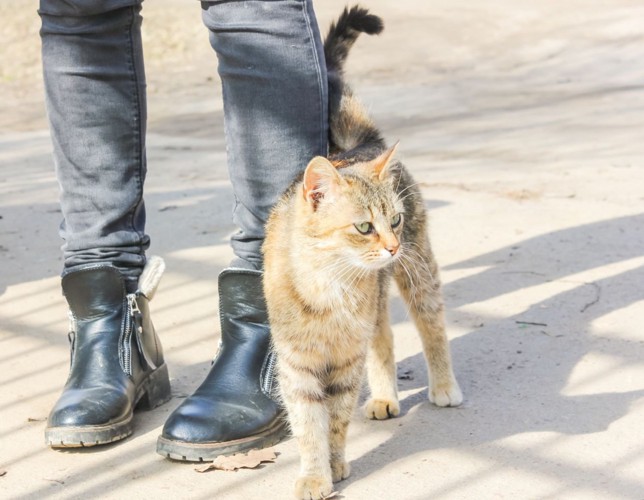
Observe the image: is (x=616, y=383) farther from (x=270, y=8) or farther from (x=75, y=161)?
(x=75, y=161)

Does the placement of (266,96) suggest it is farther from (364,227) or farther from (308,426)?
(308,426)

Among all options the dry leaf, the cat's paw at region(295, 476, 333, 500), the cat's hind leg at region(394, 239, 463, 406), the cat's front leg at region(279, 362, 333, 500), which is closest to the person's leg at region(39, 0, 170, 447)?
the dry leaf

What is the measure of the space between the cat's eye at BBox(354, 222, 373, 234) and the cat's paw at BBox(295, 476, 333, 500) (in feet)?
1.77

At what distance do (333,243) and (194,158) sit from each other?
403 cm

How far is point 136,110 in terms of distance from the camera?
2668 mm

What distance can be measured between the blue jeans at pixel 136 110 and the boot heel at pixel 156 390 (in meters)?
0.27

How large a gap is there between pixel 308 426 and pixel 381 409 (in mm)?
385

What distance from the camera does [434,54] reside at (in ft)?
31.9

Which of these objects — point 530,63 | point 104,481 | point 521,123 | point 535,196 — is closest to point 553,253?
point 535,196

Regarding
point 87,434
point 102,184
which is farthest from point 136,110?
point 87,434

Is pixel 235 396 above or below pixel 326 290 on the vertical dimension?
below

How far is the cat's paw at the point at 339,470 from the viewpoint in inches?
88.0

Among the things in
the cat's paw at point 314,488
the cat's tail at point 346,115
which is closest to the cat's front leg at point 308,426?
the cat's paw at point 314,488

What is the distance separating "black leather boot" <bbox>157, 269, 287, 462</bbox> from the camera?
7.65ft
